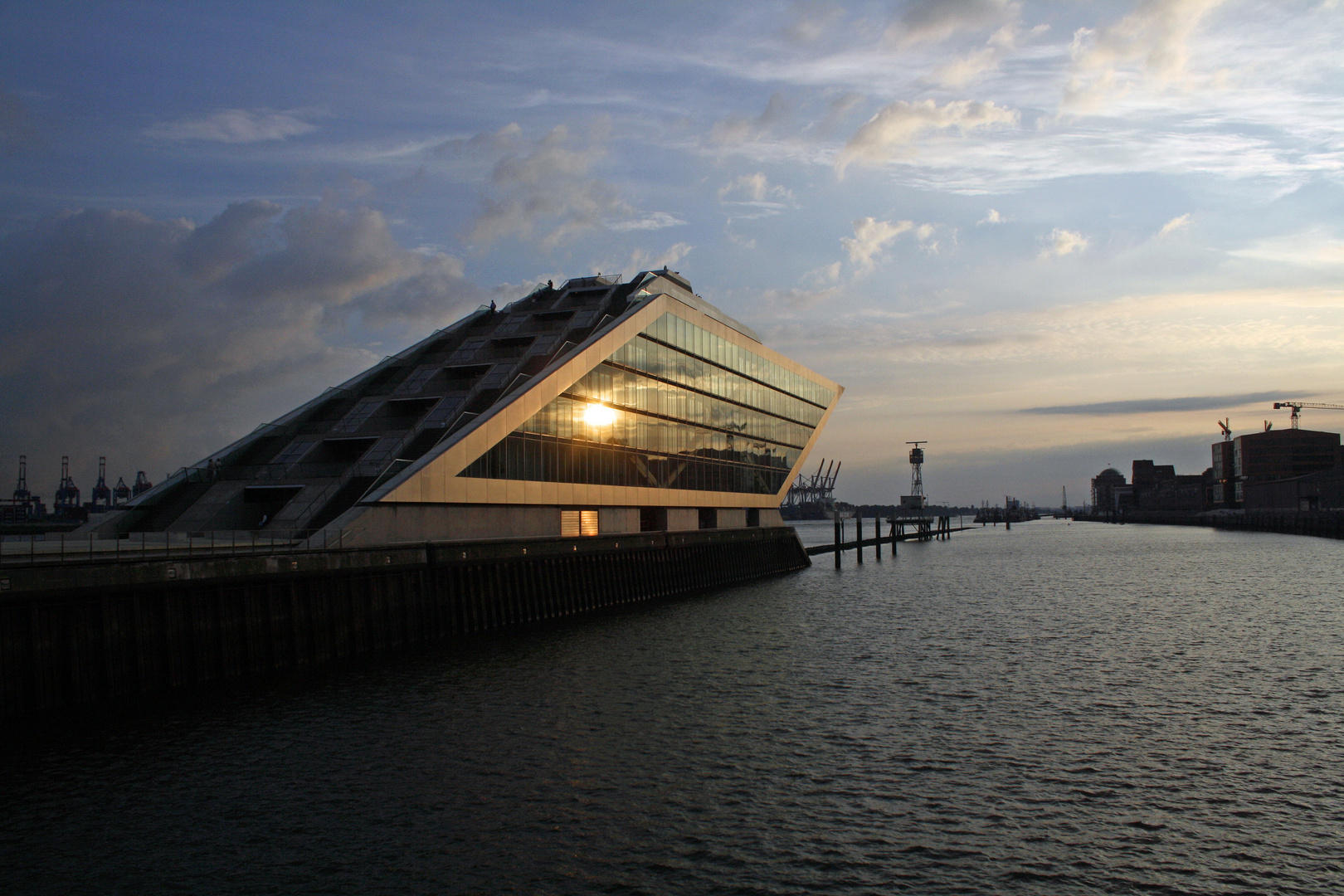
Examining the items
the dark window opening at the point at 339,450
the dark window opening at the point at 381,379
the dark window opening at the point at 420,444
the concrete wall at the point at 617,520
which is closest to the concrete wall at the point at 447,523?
the dark window opening at the point at 420,444

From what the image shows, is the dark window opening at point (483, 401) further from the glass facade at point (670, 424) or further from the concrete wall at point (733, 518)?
the concrete wall at point (733, 518)

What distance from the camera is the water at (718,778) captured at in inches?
587

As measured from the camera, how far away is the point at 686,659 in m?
34.2

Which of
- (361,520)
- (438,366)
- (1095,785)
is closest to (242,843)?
(1095,785)

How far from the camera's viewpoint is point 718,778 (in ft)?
64.0

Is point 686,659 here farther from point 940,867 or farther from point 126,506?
point 126,506

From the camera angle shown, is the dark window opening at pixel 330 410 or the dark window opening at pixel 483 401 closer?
the dark window opening at pixel 483 401

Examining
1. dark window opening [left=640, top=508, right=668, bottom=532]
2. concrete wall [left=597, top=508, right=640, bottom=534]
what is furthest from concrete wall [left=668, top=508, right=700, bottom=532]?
concrete wall [left=597, top=508, right=640, bottom=534]

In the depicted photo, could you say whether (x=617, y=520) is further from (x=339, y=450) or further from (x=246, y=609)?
(x=246, y=609)

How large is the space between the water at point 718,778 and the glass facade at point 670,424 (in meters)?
18.2

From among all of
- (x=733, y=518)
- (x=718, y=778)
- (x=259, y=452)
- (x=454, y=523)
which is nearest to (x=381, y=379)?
(x=259, y=452)

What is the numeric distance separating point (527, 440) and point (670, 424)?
19559 mm

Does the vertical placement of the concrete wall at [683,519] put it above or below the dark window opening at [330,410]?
below

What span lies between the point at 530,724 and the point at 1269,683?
2459cm
